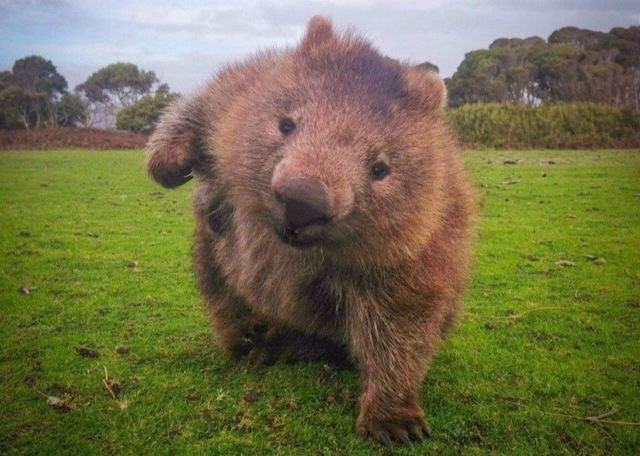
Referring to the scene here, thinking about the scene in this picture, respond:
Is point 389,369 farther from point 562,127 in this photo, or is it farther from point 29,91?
point 562,127

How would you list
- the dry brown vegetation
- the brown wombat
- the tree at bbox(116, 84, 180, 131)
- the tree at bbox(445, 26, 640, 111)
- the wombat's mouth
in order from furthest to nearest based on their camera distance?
the dry brown vegetation
the tree at bbox(116, 84, 180, 131)
the tree at bbox(445, 26, 640, 111)
the brown wombat
the wombat's mouth

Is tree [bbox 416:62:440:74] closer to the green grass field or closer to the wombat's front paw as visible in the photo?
the green grass field

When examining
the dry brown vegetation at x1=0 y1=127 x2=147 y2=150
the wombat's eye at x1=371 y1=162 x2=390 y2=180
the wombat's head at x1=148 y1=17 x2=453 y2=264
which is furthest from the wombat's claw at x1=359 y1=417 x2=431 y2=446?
the dry brown vegetation at x1=0 y1=127 x2=147 y2=150

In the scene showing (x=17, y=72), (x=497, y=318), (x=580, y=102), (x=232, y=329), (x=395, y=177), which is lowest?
(x=497, y=318)

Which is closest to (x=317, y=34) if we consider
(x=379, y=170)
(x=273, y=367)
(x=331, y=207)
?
(x=379, y=170)

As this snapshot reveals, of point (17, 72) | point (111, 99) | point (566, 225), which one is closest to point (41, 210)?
point (111, 99)

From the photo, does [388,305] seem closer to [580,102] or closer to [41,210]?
[580,102]

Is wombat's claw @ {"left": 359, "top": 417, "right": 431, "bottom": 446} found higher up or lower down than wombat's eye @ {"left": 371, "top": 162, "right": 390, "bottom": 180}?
lower down
